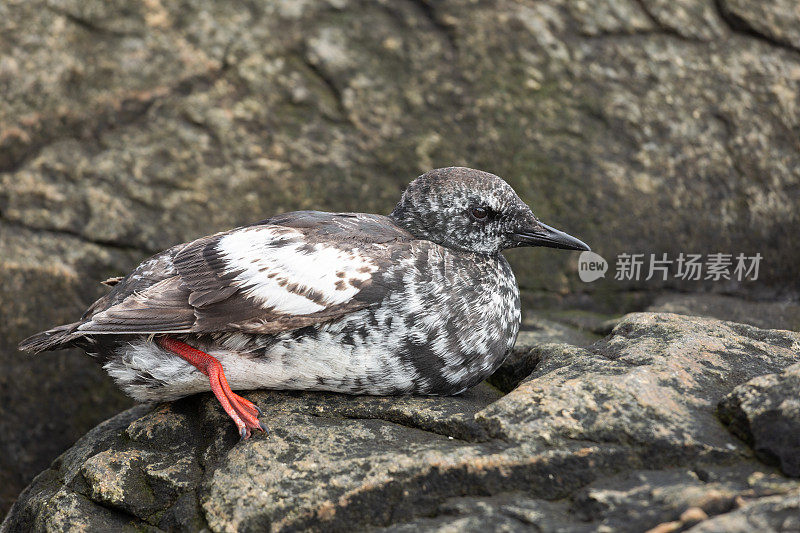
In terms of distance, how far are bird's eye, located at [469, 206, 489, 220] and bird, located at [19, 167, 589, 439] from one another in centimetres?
3

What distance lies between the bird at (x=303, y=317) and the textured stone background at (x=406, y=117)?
6.48ft

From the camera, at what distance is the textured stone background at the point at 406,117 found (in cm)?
618

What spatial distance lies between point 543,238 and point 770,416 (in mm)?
1713

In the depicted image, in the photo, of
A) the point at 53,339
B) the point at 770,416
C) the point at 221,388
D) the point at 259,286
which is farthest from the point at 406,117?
the point at 770,416

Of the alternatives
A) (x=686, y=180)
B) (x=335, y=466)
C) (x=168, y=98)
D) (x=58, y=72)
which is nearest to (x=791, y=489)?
(x=335, y=466)

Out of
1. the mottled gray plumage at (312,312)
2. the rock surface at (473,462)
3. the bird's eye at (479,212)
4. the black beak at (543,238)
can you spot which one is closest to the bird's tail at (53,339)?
the mottled gray plumage at (312,312)

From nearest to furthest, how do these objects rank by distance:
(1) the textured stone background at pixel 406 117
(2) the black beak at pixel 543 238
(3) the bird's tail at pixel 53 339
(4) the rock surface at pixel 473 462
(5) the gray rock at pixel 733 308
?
1. (4) the rock surface at pixel 473 462
2. (3) the bird's tail at pixel 53 339
3. (2) the black beak at pixel 543 238
4. (5) the gray rock at pixel 733 308
5. (1) the textured stone background at pixel 406 117

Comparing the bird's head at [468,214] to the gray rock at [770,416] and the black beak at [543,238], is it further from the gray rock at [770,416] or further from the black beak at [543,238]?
the gray rock at [770,416]

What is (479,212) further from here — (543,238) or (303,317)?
(303,317)

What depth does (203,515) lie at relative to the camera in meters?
3.53

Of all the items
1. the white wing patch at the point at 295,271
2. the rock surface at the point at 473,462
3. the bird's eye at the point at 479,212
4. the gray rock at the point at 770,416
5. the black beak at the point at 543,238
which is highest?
the bird's eye at the point at 479,212

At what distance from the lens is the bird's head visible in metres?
4.46

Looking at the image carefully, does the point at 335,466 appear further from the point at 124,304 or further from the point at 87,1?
the point at 87,1

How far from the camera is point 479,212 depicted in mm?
4500
